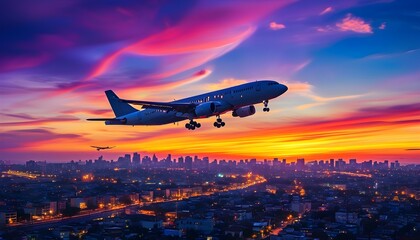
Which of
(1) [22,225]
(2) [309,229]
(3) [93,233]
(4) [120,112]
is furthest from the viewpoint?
(1) [22,225]

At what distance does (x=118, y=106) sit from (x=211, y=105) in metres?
18.6

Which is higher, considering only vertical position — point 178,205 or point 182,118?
point 182,118

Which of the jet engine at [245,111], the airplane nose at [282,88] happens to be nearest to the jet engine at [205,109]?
the jet engine at [245,111]

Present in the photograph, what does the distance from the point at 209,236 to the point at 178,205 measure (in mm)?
38957

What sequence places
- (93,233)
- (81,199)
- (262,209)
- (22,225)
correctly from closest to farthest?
(93,233) → (22,225) → (262,209) → (81,199)

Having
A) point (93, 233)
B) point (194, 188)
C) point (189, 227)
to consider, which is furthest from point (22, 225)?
point (194, 188)

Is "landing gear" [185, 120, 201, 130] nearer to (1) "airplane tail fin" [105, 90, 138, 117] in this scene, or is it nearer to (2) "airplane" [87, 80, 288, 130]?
(2) "airplane" [87, 80, 288, 130]

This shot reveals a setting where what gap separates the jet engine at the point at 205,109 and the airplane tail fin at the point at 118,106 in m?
14.8

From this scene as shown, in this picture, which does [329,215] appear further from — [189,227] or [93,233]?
[93,233]

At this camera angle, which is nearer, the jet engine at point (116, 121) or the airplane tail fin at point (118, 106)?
the jet engine at point (116, 121)

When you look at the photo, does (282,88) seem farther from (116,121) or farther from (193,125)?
(116,121)

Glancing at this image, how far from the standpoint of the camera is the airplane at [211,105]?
123 feet

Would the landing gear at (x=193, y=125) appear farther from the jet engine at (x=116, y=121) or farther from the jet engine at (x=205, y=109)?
the jet engine at (x=116, y=121)

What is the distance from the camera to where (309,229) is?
77875 millimetres
